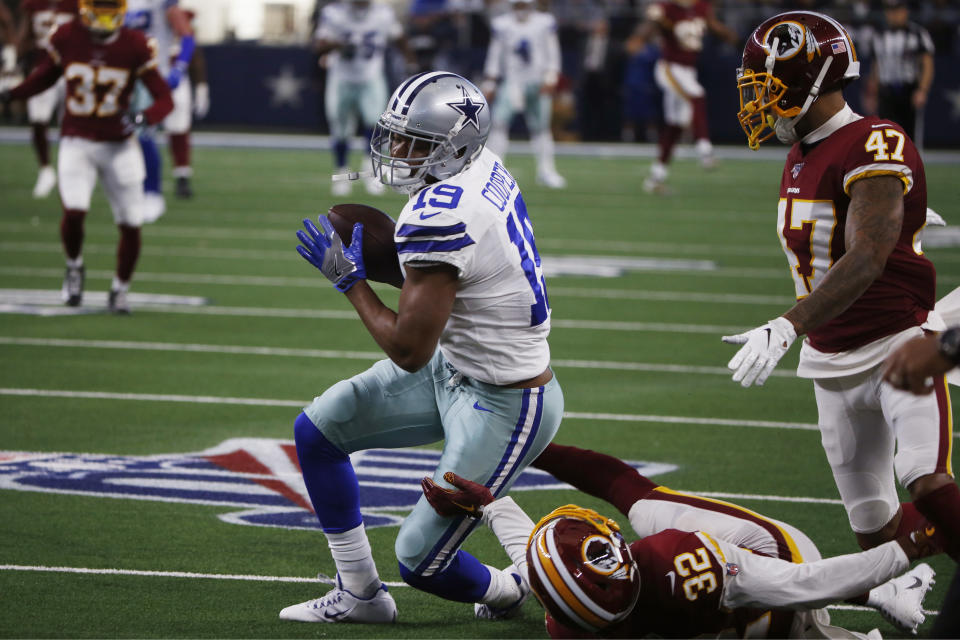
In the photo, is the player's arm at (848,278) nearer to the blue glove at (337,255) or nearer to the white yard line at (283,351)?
the blue glove at (337,255)

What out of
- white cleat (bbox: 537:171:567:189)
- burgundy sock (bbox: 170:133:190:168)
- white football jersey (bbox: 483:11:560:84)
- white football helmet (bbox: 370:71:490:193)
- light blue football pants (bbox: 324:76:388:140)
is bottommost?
white cleat (bbox: 537:171:567:189)

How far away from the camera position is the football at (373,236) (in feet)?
13.2

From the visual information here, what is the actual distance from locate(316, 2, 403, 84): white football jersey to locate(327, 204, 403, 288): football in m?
12.6

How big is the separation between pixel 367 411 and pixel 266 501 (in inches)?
59.1

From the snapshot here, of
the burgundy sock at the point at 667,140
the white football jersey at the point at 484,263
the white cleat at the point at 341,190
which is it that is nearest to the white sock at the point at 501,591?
the white football jersey at the point at 484,263

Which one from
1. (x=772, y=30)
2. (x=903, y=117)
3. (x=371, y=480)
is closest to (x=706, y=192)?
(x=903, y=117)

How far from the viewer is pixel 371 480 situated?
19.0 ft

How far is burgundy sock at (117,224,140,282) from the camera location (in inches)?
356

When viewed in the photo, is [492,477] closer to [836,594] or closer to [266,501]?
[836,594]

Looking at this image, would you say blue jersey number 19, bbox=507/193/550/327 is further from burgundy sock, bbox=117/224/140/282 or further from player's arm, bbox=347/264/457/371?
burgundy sock, bbox=117/224/140/282

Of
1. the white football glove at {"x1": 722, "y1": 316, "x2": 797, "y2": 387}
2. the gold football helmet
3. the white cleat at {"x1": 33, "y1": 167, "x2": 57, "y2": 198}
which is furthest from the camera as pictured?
the white cleat at {"x1": 33, "y1": 167, "x2": 57, "y2": 198}

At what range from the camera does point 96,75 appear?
908 centimetres

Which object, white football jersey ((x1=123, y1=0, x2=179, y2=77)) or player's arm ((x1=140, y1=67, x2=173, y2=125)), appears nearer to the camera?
player's arm ((x1=140, y1=67, x2=173, y2=125))

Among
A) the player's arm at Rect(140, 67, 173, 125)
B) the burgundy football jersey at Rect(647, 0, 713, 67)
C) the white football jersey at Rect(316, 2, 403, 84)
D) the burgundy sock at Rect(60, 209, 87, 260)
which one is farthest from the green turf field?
the burgundy football jersey at Rect(647, 0, 713, 67)
